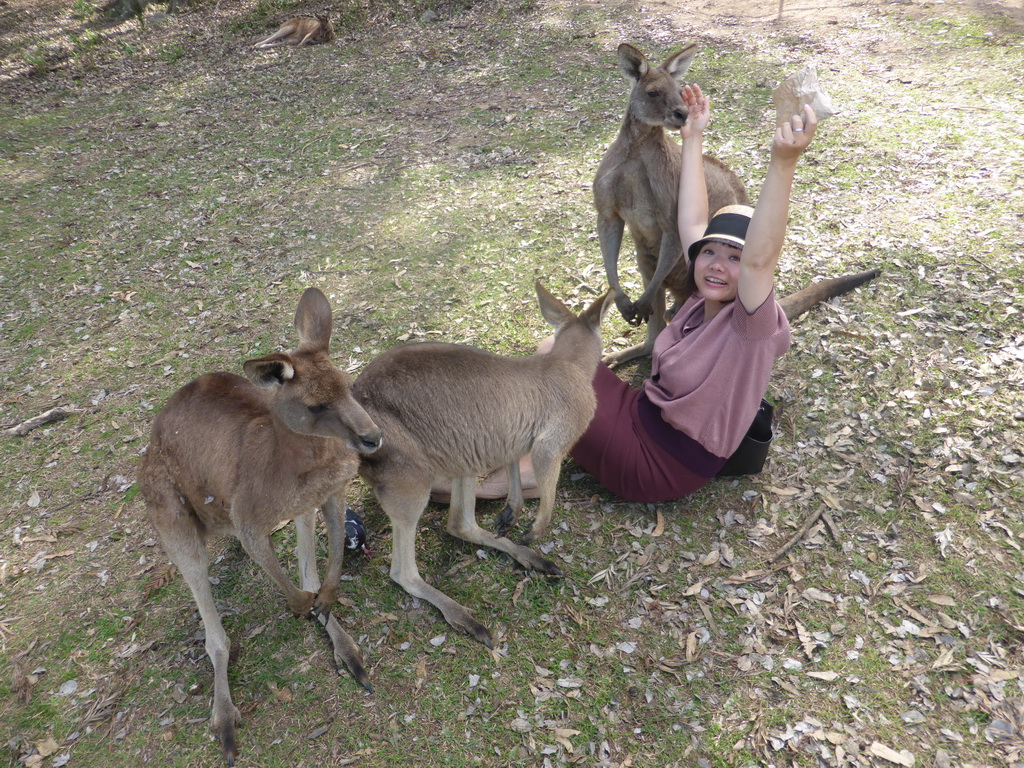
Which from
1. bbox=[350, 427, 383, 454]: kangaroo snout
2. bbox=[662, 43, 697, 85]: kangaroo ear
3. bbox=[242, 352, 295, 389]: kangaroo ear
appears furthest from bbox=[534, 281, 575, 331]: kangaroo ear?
bbox=[662, 43, 697, 85]: kangaroo ear

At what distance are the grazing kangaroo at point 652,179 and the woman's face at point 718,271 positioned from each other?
0.83 m

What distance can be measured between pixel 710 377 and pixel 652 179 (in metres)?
1.52

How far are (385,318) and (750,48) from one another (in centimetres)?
613

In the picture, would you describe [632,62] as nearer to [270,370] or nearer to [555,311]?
[555,311]

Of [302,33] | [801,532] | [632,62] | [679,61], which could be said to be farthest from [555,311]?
[302,33]

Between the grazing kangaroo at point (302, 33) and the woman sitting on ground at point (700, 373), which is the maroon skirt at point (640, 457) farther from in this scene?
the grazing kangaroo at point (302, 33)

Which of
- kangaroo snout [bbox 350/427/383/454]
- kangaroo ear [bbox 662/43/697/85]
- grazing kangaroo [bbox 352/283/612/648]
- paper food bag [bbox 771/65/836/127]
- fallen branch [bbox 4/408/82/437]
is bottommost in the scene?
fallen branch [bbox 4/408/82/437]

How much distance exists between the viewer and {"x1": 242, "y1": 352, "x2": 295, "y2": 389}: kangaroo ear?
2.12 metres

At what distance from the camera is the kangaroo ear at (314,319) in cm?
255

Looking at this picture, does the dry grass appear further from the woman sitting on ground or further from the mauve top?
the mauve top

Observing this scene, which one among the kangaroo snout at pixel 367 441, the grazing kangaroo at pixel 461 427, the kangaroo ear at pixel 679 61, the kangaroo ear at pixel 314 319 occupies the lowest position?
the grazing kangaroo at pixel 461 427

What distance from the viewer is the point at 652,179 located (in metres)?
3.76

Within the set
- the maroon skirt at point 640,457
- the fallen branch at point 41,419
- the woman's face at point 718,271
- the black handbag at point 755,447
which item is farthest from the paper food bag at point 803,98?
the fallen branch at point 41,419

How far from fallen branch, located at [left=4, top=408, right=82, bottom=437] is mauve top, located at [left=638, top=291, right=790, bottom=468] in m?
3.44
